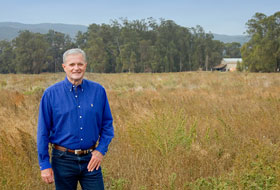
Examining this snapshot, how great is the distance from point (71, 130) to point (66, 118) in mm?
114

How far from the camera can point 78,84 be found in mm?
2504

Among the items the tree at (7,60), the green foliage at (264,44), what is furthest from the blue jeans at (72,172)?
the tree at (7,60)

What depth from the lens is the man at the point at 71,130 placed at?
243 cm

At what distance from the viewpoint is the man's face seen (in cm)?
245

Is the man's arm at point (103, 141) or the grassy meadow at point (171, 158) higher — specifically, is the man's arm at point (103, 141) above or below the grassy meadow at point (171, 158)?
above

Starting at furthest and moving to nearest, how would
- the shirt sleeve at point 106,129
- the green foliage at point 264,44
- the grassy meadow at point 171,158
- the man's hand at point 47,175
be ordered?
the green foliage at point 264,44 < the grassy meadow at point 171,158 < the shirt sleeve at point 106,129 < the man's hand at point 47,175

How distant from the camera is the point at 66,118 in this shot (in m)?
2.44

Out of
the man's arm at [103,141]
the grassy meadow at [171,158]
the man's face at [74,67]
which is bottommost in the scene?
the grassy meadow at [171,158]

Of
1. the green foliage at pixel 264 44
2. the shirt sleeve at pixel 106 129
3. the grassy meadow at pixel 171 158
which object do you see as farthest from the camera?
the green foliage at pixel 264 44

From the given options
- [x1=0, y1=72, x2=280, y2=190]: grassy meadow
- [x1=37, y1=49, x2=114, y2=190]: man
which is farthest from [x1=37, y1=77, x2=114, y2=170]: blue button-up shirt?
Answer: [x1=0, y1=72, x2=280, y2=190]: grassy meadow

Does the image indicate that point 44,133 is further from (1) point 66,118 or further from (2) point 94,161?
(2) point 94,161

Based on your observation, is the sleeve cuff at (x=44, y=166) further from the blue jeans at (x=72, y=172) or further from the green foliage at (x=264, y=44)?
the green foliage at (x=264, y=44)

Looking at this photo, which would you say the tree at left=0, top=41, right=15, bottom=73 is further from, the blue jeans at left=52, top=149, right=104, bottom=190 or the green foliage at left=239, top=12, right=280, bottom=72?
the blue jeans at left=52, top=149, right=104, bottom=190

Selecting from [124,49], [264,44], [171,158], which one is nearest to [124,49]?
[124,49]
